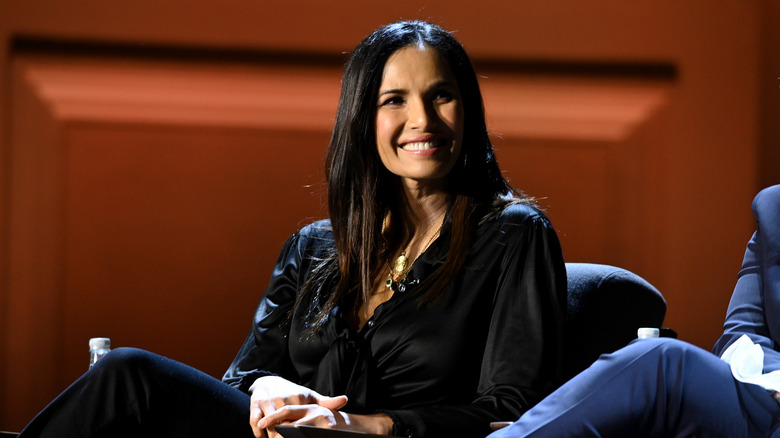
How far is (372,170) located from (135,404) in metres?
0.69

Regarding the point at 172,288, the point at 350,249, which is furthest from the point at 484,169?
the point at 172,288

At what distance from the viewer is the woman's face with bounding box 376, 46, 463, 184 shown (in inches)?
70.7

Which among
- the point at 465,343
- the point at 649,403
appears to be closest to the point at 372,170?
the point at 465,343

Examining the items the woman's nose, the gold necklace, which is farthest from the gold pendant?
the woman's nose

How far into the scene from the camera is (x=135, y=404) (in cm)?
149

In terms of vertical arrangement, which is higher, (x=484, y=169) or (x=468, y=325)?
(x=484, y=169)

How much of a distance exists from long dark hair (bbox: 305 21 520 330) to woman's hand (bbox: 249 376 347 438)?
0.74ft

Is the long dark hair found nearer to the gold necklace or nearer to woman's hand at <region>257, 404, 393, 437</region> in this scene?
the gold necklace

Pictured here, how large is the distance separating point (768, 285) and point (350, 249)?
0.82m

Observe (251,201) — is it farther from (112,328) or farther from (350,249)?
(350,249)

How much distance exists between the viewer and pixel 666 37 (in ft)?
9.90

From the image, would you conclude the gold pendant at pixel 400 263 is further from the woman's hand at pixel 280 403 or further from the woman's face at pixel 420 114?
the woman's hand at pixel 280 403

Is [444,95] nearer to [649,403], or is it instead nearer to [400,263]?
[400,263]

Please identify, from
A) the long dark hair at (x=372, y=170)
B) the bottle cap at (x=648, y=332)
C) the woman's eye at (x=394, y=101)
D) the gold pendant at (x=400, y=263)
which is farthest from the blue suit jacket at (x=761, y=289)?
the woman's eye at (x=394, y=101)
